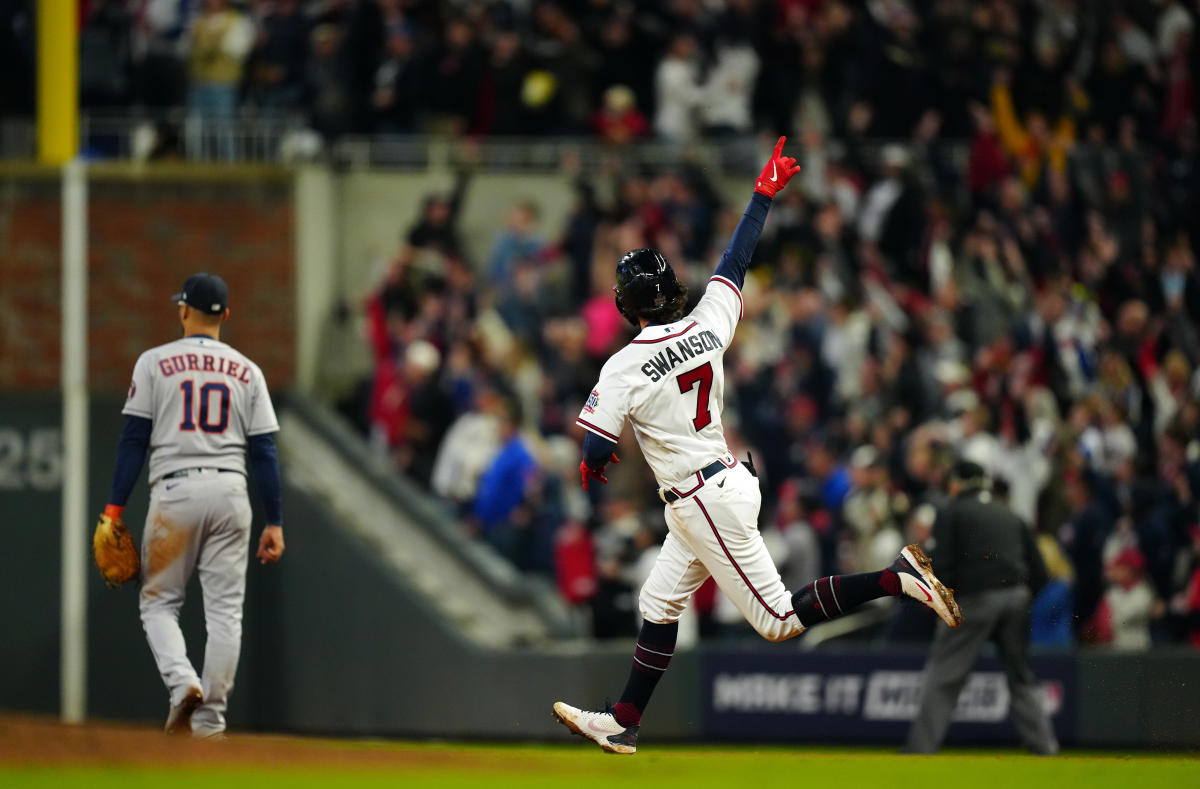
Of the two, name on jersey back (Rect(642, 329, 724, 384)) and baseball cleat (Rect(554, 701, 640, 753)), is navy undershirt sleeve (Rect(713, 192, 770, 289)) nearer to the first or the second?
name on jersey back (Rect(642, 329, 724, 384))

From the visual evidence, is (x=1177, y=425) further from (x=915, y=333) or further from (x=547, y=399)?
(x=547, y=399)

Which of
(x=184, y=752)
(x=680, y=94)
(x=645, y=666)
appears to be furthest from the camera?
(x=680, y=94)

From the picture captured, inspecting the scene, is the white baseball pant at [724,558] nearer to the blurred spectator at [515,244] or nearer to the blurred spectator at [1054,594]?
the blurred spectator at [1054,594]

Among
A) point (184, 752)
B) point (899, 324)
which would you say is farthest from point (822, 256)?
point (184, 752)

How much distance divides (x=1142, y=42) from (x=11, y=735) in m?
13.4

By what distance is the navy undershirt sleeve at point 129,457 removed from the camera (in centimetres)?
875

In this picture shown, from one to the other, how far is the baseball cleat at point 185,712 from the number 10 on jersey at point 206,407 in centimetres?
125

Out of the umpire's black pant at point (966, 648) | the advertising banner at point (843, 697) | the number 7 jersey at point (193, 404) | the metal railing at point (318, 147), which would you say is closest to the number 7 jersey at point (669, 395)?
the number 7 jersey at point (193, 404)

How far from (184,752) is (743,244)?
333 cm

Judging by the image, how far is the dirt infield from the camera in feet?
24.8

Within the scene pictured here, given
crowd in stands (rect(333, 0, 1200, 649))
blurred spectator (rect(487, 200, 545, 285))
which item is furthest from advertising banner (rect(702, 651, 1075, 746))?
blurred spectator (rect(487, 200, 545, 285))

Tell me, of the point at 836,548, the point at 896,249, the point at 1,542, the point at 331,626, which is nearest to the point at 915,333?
the point at 896,249

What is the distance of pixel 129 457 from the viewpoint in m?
8.79

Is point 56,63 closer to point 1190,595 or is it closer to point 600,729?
point 600,729
